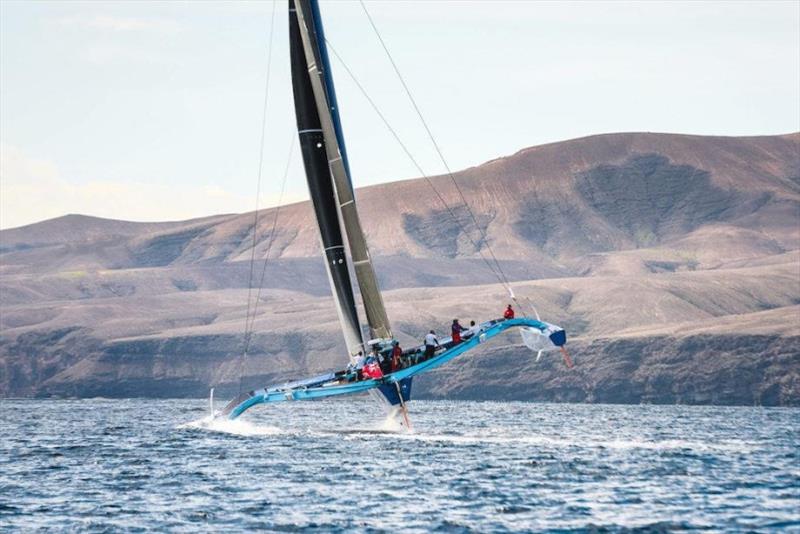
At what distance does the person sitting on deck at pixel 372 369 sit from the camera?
60812 millimetres

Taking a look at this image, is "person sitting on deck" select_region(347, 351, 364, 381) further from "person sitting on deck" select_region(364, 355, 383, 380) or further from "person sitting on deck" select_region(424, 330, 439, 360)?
"person sitting on deck" select_region(424, 330, 439, 360)

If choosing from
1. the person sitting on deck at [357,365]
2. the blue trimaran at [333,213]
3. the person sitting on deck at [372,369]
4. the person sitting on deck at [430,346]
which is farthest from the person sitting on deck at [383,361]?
the person sitting on deck at [430,346]

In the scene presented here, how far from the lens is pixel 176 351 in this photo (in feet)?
587

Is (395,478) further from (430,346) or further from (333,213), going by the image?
(333,213)

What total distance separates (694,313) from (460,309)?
29.1m

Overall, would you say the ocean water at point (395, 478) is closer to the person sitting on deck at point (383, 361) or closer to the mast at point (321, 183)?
the person sitting on deck at point (383, 361)

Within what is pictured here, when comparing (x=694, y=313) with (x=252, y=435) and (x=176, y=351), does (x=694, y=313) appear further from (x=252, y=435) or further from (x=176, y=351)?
(x=252, y=435)

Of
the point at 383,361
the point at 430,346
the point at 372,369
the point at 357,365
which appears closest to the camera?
the point at 372,369

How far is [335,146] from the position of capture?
6225 centimetres

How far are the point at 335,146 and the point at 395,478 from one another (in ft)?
60.8

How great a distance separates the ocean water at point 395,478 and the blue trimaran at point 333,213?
2.38m

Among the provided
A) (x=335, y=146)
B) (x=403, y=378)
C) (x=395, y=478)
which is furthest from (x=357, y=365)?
(x=395, y=478)

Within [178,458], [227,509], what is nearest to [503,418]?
[178,458]

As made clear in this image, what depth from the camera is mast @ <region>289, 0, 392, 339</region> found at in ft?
204
